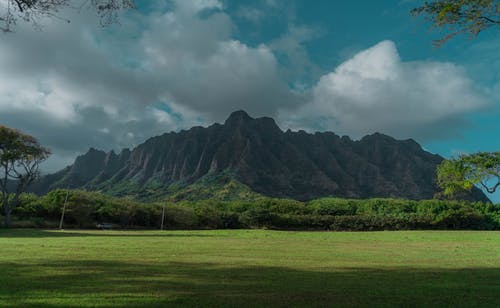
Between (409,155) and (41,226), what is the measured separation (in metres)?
179

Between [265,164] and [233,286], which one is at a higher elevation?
[265,164]

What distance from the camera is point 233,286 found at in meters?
8.69

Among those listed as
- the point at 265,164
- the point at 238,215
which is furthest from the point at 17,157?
the point at 265,164

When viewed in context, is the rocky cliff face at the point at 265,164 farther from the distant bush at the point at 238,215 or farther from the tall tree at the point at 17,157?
the tall tree at the point at 17,157

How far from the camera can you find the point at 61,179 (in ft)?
525

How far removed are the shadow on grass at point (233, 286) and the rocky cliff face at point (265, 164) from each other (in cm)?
12521

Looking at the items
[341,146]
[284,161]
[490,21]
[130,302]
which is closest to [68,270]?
[130,302]

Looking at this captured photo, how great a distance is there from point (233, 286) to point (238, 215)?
58615 millimetres

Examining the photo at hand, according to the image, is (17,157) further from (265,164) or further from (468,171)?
(265,164)

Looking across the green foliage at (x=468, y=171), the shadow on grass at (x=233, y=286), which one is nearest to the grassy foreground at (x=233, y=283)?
the shadow on grass at (x=233, y=286)

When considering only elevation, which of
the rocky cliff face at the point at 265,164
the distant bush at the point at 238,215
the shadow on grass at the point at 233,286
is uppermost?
the rocky cliff face at the point at 265,164

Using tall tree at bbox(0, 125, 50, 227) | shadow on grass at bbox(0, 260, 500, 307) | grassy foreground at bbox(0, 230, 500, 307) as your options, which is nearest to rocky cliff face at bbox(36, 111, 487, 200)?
tall tree at bbox(0, 125, 50, 227)

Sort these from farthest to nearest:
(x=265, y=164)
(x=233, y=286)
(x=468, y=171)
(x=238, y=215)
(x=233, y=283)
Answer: (x=265, y=164) < (x=238, y=215) < (x=468, y=171) < (x=233, y=283) < (x=233, y=286)

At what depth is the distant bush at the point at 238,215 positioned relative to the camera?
52.9 m
